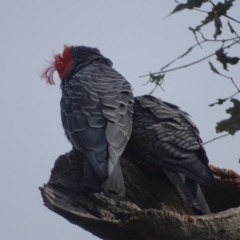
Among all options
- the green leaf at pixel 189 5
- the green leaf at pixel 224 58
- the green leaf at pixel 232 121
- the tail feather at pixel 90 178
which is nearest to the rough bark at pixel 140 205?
the tail feather at pixel 90 178

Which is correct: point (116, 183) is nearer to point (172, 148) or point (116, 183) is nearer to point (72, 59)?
point (172, 148)

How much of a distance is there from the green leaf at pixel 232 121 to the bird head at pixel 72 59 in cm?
322

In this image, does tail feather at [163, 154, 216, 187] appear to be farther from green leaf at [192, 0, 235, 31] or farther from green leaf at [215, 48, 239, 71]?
green leaf at [192, 0, 235, 31]

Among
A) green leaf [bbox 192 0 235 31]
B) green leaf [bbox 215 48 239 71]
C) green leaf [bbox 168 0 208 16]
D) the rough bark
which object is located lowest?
the rough bark

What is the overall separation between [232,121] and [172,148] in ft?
3.84

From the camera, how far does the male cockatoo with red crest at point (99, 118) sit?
572cm

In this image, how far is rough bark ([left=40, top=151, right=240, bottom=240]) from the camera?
4852 millimetres

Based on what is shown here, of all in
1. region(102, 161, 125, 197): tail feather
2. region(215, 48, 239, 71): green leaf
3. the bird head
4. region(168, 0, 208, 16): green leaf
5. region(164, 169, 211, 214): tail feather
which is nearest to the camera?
region(168, 0, 208, 16): green leaf

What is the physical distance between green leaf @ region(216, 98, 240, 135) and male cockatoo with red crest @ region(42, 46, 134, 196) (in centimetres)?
107

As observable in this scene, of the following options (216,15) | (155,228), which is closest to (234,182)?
(155,228)

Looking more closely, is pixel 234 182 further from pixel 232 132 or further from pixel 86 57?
pixel 86 57

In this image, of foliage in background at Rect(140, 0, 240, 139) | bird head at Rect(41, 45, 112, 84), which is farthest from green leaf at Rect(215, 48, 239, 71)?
bird head at Rect(41, 45, 112, 84)

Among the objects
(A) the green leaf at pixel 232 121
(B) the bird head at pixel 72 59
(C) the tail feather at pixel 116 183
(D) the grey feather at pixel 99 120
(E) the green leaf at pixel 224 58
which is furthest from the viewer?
(B) the bird head at pixel 72 59

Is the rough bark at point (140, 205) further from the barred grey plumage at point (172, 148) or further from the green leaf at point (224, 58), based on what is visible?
the green leaf at point (224, 58)
